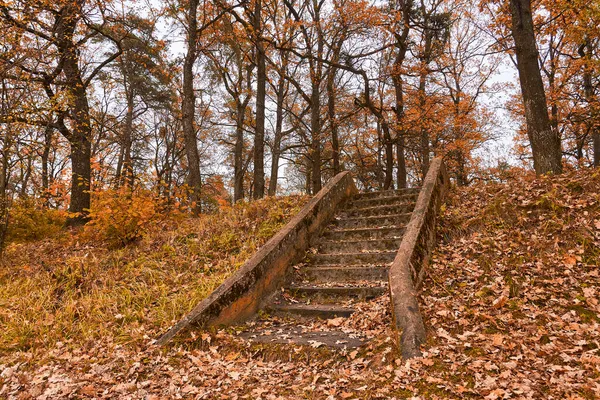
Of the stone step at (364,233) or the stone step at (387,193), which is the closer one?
the stone step at (364,233)

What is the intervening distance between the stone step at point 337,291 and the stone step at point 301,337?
763 millimetres

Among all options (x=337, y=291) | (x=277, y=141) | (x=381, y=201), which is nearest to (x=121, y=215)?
(x=337, y=291)

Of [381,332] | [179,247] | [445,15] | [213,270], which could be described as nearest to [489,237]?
Result: [381,332]

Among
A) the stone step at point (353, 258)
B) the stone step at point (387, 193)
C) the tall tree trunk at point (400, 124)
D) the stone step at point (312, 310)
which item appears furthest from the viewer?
the tall tree trunk at point (400, 124)

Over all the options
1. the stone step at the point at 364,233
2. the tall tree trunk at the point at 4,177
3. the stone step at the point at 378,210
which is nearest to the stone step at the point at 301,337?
the stone step at the point at 364,233

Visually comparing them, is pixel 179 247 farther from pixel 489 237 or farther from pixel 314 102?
pixel 314 102

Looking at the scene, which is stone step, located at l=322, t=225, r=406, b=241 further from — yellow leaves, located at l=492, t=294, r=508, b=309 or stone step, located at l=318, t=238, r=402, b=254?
yellow leaves, located at l=492, t=294, r=508, b=309

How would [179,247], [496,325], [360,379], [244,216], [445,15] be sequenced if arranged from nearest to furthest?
[360,379] → [496,325] → [179,247] → [244,216] → [445,15]

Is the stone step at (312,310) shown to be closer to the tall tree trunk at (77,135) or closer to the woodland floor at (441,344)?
the woodland floor at (441,344)

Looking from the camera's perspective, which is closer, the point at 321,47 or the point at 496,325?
the point at 496,325

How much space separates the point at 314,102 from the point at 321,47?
244 cm

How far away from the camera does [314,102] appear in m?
13.0

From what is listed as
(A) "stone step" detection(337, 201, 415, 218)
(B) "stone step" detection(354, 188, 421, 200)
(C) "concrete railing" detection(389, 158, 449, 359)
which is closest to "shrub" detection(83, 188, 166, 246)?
(A) "stone step" detection(337, 201, 415, 218)

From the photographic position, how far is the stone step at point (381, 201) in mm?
7115
